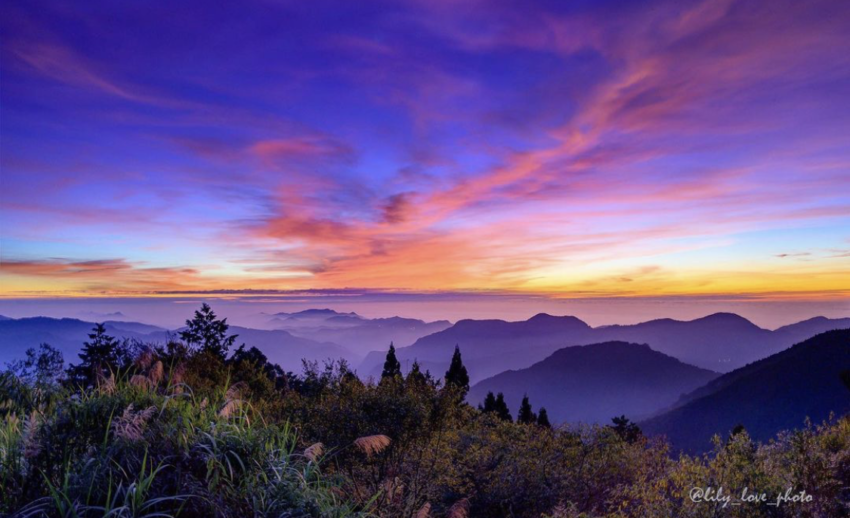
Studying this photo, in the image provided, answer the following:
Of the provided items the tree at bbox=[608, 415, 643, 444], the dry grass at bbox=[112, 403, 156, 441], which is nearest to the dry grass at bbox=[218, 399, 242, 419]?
the dry grass at bbox=[112, 403, 156, 441]

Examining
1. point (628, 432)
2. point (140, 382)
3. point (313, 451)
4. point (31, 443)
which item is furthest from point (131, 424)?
point (628, 432)

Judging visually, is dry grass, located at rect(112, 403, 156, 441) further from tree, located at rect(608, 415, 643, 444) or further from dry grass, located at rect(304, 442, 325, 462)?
tree, located at rect(608, 415, 643, 444)

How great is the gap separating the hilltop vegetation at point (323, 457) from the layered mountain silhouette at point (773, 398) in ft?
345

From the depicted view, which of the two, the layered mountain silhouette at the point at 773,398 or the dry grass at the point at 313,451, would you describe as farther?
→ the layered mountain silhouette at the point at 773,398

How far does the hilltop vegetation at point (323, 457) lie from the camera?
20.0 feet

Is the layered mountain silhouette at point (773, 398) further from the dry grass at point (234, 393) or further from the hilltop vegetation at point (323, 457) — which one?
the dry grass at point (234, 393)

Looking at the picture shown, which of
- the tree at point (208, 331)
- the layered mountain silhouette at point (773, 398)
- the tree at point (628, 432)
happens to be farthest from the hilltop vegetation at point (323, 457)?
the layered mountain silhouette at point (773, 398)

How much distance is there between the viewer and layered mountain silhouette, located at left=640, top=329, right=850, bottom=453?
4601 inches

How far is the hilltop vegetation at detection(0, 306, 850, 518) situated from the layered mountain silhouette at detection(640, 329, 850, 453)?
10527 cm

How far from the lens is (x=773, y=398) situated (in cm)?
13038

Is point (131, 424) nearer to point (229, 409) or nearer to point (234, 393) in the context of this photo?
point (229, 409)

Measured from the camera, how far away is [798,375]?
133625 mm

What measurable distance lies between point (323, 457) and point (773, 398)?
6246 inches

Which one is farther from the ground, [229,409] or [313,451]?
[229,409]
